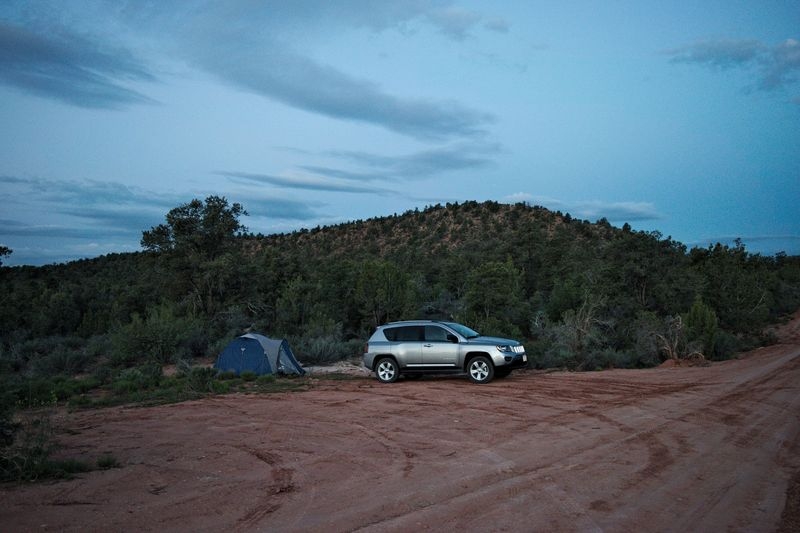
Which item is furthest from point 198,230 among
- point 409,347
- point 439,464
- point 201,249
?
point 439,464

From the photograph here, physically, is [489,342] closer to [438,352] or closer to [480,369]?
[480,369]

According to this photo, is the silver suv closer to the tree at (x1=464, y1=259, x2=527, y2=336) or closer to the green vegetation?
the green vegetation

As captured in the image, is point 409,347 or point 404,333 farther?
point 404,333

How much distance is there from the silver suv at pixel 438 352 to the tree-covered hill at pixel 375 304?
4.08m

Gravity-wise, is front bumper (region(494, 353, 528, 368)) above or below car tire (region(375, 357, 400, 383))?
above

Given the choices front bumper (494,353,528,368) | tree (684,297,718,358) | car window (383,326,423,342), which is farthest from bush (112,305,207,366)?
tree (684,297,718,358)

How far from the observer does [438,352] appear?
16.7 meters

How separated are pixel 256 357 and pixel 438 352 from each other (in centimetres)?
626

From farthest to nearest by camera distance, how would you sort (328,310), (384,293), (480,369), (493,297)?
(328,310)
(384,293)
(493,297)
(480,369)

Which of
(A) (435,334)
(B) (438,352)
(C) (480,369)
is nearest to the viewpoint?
(C) (480,369)

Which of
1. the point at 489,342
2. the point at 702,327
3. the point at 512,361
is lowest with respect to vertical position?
the point at 512,361

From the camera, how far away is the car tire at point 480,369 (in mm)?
→ 16078

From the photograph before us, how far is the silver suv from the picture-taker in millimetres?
16188

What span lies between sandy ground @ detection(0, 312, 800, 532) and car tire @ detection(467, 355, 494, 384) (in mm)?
2165
